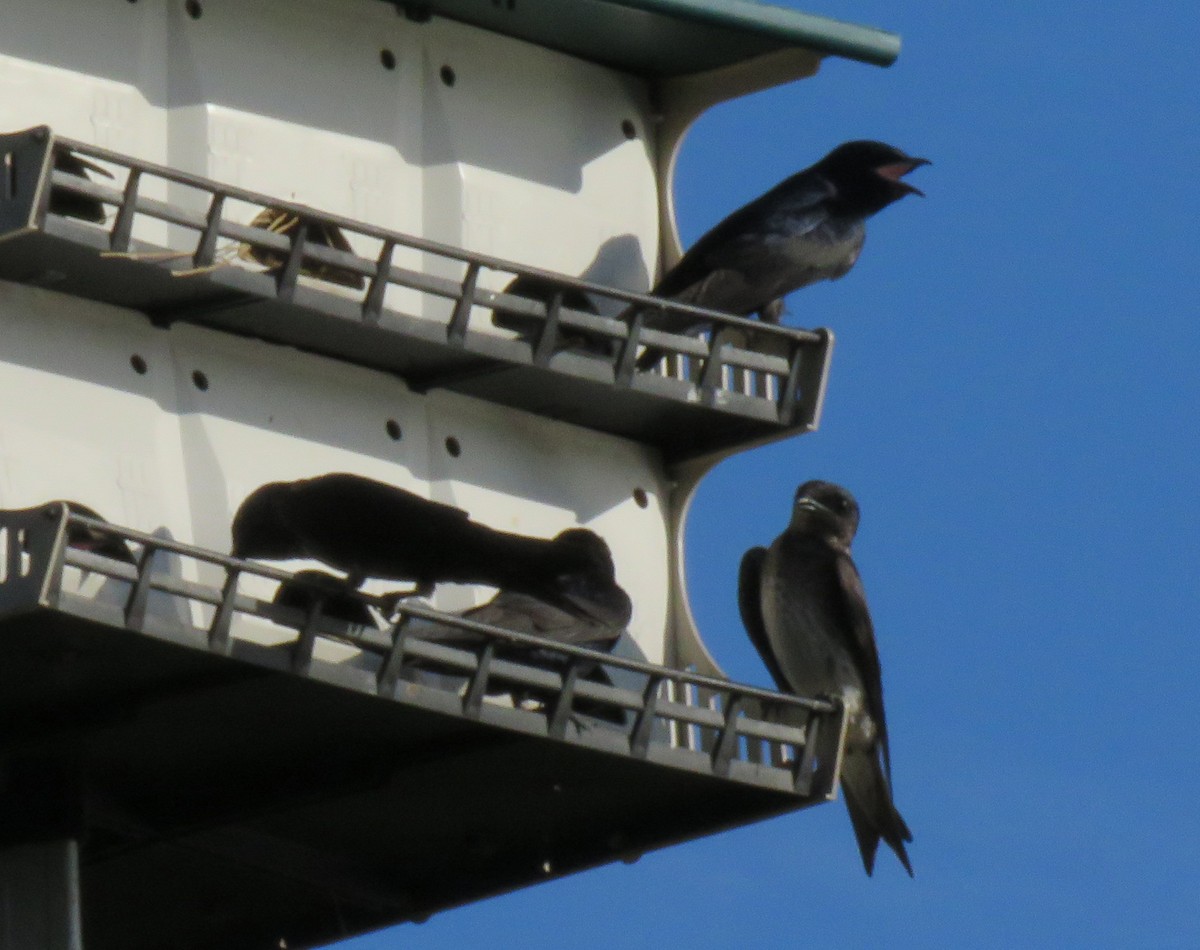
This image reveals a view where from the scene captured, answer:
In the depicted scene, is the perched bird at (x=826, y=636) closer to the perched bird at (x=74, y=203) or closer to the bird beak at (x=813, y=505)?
the bird beak at (x=813, y=505)

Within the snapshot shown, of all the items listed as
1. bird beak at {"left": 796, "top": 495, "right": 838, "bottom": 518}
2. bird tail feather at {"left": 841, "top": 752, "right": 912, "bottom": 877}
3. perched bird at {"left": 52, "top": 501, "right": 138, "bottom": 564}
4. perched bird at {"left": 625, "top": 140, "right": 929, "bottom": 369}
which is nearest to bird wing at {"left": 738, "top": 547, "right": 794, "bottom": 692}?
bird beak at {"left": 796, "top": 495, "right": 838, "bottom": 518}

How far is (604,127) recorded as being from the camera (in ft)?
25.3

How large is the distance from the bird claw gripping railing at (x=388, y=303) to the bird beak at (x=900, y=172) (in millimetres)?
1301

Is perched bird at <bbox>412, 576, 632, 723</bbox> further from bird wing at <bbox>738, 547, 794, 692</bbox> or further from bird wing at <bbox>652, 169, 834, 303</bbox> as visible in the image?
bird wing at <bbox>738, 547, 794, 692</bbox>

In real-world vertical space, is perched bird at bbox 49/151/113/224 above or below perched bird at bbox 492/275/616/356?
above

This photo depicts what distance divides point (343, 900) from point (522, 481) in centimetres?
84

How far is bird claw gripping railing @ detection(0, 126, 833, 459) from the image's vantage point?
6.31m

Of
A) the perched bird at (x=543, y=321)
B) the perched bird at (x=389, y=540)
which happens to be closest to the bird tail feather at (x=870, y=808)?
the perched bird at (x=543, y=321)

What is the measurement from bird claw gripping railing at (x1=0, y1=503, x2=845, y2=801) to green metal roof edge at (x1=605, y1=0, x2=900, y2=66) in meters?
1.29

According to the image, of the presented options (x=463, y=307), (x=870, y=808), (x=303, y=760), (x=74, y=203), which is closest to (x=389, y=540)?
(x=303, y=760)

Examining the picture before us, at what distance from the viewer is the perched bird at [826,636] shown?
7852 mm

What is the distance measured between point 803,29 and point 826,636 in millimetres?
1353

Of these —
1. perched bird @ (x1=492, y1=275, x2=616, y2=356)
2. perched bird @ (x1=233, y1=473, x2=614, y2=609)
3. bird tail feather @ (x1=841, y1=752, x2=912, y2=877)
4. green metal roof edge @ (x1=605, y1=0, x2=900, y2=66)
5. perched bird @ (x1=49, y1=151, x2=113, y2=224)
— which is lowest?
bird tail feather @ (x1=841, y1=752, x2=912, y2=877)

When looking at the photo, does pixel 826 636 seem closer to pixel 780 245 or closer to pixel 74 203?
pixel 780 245
